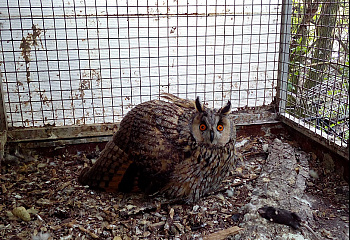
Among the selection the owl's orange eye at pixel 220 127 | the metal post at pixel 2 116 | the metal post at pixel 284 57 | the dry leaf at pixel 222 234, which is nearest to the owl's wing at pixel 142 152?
the owl's orange eye at pixel 220 127

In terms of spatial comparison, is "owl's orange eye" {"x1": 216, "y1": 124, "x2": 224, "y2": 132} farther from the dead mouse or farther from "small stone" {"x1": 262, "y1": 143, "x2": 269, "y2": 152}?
"small stone" {"x1": 262, "y1": 143, "x2": 269, "y2": 152}

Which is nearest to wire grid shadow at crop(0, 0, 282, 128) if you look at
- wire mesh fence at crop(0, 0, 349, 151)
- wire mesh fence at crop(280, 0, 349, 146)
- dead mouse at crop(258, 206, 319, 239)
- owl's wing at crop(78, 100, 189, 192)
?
wire mesh fence at crop(0, 0, 349, 151)

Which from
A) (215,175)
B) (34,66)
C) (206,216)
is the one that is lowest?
(206,216)

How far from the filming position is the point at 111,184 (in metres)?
2.40

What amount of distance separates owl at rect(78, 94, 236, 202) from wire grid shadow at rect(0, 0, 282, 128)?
0.77m

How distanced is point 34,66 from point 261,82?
2184 millimetres

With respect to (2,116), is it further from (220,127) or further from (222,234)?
(222,234)

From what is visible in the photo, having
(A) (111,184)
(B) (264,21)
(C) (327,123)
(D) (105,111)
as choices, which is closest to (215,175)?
(A) (111,184)

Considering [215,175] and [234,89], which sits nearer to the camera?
[215,175]

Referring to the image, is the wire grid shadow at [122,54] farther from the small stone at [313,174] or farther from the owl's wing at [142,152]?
the small stone at [313,174]

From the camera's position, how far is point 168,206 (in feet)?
7.55

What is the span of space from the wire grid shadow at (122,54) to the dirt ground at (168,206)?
1.92 ft

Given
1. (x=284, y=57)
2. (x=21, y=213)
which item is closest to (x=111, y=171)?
(x=21, y=213)

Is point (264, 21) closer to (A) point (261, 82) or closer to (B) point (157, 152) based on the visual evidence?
(A) point (261, 82)
